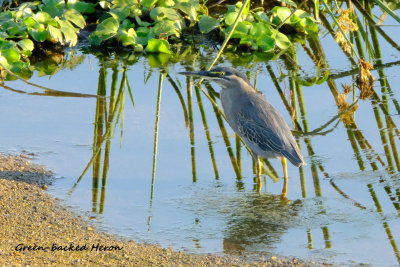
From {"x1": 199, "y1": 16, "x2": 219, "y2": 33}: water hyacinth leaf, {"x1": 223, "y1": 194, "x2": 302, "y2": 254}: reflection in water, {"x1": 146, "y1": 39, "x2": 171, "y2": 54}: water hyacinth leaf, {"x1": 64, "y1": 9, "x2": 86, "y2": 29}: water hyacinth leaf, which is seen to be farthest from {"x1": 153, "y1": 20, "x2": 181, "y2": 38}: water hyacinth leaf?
{"x1": 223, "y1": 194, "x2": 302, "y2": 254}: reflection in water

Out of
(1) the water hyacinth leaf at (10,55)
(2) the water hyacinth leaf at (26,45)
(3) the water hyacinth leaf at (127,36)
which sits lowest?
(1) the water hyacinth leaf at (10,55)

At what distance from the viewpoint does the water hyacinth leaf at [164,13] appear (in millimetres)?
8234

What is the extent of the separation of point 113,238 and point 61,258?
49cm

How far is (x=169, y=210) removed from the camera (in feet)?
16.3

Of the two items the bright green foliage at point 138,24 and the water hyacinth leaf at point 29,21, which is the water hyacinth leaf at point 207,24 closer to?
the bright green foliage at point 138,24

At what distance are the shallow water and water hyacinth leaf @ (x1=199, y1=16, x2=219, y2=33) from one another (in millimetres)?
1018

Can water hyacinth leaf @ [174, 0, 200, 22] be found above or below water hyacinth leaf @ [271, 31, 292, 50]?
above

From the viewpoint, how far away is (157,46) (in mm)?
8195

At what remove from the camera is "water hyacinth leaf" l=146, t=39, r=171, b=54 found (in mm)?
8141

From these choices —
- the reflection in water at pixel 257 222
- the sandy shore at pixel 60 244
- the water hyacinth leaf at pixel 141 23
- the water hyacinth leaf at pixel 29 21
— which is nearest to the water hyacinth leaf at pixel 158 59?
the water hyacinth leaf at pixel 141 23

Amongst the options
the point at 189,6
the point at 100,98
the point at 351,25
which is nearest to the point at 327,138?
the point at 351,25

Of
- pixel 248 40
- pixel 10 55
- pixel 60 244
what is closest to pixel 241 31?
pixel 248 40

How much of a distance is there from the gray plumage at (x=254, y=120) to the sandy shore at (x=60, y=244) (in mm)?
1439

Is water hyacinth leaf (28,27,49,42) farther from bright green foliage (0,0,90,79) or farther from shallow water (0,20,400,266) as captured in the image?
shallow water (0,20,400,266)
